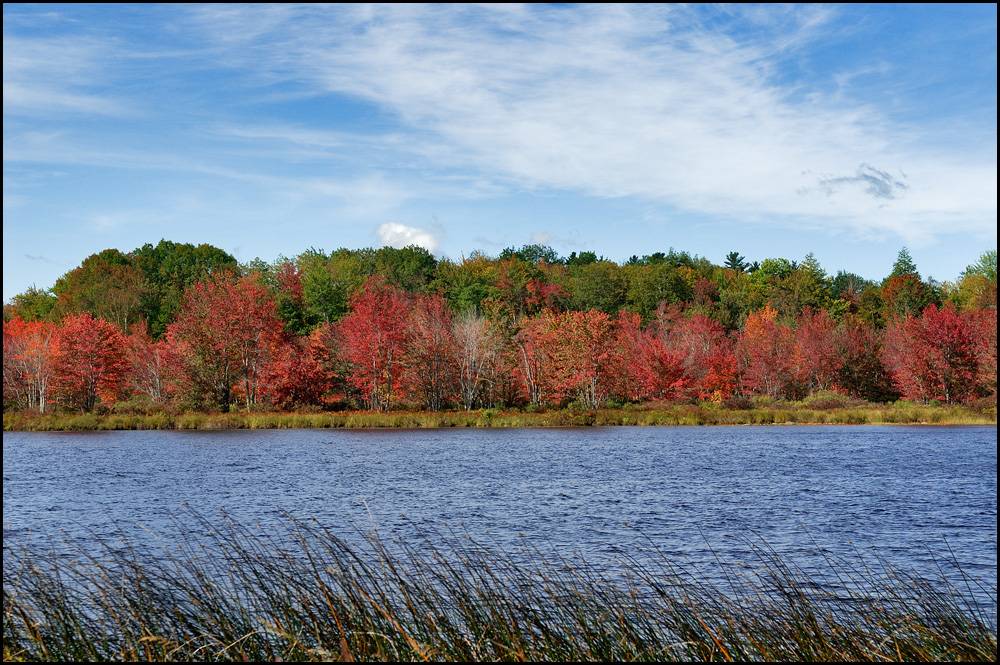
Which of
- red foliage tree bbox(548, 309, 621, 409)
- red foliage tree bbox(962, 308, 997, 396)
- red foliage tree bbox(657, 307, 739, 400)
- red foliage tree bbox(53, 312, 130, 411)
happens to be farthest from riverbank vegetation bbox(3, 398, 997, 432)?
red foliage tree bbox(657, 307, 739, 400)

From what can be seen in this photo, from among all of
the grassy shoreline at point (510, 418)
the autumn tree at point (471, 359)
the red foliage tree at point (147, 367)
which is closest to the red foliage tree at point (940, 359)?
the grassy shoreline at point (510, 418)

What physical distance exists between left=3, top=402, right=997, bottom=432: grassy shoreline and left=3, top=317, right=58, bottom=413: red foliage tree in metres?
3.83

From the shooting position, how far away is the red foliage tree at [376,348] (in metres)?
62.8

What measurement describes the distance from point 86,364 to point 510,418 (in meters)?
32.6

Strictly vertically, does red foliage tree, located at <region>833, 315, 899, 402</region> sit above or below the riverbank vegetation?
above

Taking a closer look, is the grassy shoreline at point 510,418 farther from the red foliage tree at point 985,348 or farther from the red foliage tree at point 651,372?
the red foliage tree at point 651,372

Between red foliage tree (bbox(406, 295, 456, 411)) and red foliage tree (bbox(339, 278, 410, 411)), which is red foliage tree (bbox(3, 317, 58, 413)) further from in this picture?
red foliage tree (bbox(406, 295, 456, 411))

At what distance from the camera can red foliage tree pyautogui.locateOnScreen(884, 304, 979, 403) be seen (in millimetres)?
60000

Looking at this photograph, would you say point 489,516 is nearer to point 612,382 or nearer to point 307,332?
point 612,382

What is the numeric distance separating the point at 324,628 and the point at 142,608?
2218mm

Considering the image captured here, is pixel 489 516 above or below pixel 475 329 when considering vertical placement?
below

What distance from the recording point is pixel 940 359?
61.2 m

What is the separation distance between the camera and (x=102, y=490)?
26.6m

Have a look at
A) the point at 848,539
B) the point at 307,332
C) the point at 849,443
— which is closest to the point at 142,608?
the point at 848,539
